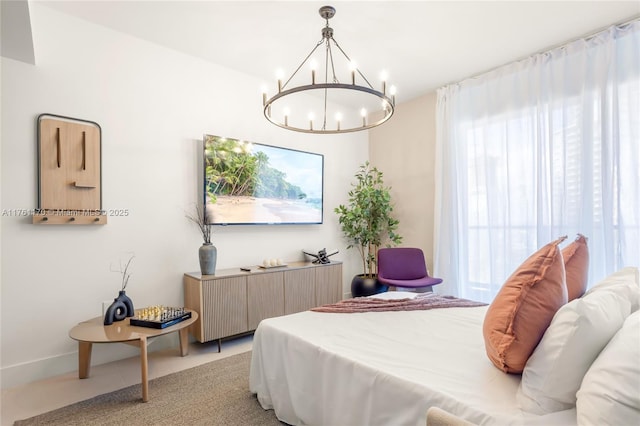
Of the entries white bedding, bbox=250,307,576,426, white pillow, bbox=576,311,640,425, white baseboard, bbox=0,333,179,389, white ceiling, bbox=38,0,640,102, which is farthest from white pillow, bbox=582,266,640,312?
white baseboard, bbox=0,333,179,389

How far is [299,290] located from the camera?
3.60m

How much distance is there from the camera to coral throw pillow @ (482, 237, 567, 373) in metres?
1.24

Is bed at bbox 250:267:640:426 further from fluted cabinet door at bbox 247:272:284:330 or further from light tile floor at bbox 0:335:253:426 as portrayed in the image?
fluted cabinet door at bbox 247:272:284:330

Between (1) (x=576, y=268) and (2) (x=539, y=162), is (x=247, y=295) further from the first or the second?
(2) (x=539, y=162)

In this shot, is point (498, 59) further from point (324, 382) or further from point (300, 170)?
point (324, 382)

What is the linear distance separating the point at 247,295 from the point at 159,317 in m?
0.86

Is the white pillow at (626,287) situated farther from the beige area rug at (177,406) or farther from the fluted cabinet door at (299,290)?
the fluted cabinet door at (299,290)

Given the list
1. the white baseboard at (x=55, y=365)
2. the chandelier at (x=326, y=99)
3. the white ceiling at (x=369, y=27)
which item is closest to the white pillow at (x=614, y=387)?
the chandelier at (x=326, y=99)

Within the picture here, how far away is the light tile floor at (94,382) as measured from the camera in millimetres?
2148

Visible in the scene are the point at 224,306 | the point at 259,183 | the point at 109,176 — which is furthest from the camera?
the point at 259,183

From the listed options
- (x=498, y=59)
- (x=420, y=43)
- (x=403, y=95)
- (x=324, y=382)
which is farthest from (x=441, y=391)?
(x=403, y=95)

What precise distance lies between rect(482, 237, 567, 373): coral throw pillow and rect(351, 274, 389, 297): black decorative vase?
2.71 m

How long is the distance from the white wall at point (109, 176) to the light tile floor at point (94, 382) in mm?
128

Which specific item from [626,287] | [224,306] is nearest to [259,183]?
[224,306]
